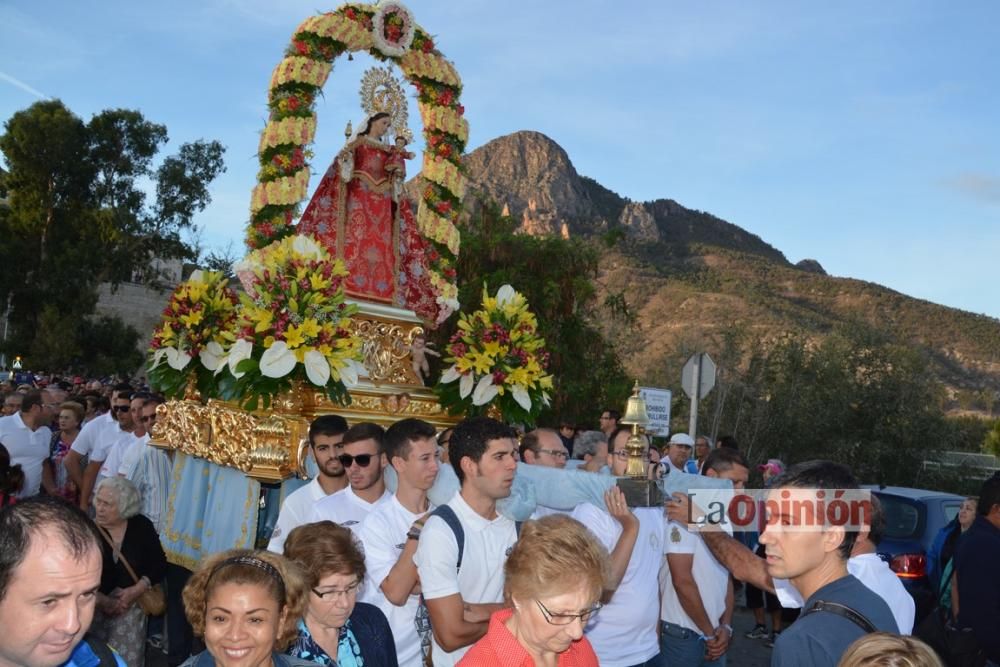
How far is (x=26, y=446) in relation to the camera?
357 inches

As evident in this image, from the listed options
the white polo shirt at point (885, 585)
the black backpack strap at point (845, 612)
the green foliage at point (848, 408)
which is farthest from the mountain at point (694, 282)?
the black backpack strap at point (845, 612)

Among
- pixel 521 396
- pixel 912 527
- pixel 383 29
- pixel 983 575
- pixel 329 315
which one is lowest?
pixel 912 527

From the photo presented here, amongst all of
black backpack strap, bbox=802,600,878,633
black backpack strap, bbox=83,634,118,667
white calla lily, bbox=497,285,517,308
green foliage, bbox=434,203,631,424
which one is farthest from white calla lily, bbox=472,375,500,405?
green foliage, bbox=434,203,631,424

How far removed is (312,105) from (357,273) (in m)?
1.64

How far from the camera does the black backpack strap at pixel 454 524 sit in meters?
3.89

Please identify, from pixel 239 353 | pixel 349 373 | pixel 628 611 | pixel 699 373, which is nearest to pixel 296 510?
pixel 628 611

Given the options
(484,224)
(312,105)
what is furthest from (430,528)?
(484,224)

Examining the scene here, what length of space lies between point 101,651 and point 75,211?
1485 inches

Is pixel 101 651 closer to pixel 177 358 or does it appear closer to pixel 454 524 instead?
pixel 454 524

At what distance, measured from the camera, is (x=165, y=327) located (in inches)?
335

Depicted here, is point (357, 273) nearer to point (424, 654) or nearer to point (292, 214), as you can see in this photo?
point (292, 214)

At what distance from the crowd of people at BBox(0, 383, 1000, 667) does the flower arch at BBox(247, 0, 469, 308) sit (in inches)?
112

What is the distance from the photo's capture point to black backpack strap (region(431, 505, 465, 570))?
12.8ft

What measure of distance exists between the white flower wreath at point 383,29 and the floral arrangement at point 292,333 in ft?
9.81
